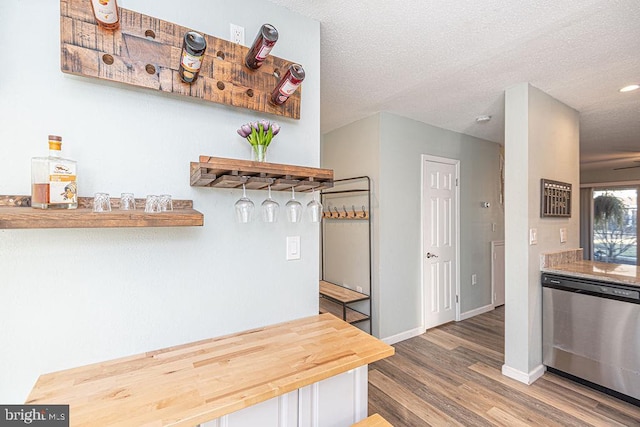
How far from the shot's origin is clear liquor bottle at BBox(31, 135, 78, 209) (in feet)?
3.34

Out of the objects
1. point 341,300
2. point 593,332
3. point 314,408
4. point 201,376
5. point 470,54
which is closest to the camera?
point 201,376

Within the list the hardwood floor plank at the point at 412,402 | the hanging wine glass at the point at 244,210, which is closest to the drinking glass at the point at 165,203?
the hanging wine glass at the point at 244,210

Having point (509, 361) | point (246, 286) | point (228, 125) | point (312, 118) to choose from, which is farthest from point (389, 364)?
point (228, 125)

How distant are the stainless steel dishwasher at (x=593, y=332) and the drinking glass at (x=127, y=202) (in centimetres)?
311

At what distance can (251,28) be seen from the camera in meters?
1.52

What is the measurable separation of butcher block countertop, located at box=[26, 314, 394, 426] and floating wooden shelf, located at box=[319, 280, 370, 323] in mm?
1595

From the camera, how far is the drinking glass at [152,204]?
1164mm

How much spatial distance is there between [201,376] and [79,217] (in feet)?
2.28

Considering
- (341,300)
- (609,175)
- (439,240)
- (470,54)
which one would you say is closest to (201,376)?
(341,300)

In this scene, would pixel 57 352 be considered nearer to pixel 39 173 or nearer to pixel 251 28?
pixel 39 173

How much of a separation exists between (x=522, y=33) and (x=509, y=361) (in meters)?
2.56

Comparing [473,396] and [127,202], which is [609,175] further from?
[127,202]

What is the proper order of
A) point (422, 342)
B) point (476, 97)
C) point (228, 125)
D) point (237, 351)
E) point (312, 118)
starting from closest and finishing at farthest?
point (237, 351) < point (228, 125) < point (312, 118) < point (476, 97) < point (422, 342)

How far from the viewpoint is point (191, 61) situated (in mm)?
1191
